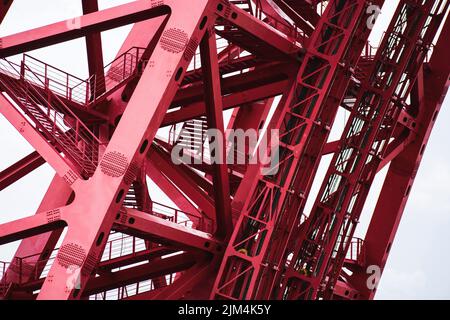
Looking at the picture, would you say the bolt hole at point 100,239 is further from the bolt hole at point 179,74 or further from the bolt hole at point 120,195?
the bolt hole at point 179,74

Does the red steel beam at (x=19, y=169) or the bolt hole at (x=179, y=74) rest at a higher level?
the bolt hole at (x=179, y=74)

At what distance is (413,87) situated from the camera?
35125mm

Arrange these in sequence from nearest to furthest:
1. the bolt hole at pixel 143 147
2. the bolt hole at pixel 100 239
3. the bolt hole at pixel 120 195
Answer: the bolt hole at pixel 100 239 < the bolt hole at pixel 120 195 < the bolt hole at pixel 143 147

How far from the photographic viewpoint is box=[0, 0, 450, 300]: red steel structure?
25125mm

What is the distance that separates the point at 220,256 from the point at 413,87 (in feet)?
30.6

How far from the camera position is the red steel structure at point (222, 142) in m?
25.1
